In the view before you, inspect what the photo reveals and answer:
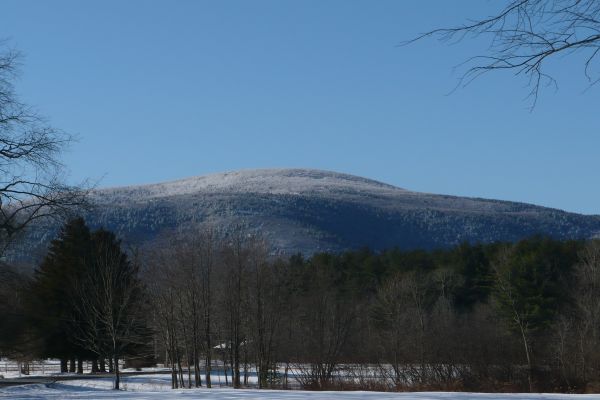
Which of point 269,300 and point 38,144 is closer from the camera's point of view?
point 38,144

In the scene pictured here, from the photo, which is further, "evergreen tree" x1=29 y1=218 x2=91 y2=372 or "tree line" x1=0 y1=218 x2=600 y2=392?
"evergreen tree" x1=29 y1=218 x2=91 y2=372

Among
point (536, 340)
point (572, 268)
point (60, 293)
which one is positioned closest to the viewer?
point (536, 340)

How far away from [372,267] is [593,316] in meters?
32.5

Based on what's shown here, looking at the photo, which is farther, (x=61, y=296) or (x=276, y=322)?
(x=61, y=296)

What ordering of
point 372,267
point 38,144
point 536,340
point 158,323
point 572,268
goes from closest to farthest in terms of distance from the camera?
point 38,144 < point 158,323 < point 536,340 < point 572,268 < point 372,267

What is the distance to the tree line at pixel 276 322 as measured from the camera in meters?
38.5

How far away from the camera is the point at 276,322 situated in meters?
42.9

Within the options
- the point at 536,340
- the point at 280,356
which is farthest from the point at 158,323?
the point at 536,340

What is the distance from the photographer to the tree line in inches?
1517

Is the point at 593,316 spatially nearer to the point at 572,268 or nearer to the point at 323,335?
the point at 323,335

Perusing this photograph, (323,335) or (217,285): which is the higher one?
(217,285)

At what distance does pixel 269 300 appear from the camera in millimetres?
43656

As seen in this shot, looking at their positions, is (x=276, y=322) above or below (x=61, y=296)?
below

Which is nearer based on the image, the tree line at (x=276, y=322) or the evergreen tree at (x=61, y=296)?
the tree line at (x=276, y=322)
